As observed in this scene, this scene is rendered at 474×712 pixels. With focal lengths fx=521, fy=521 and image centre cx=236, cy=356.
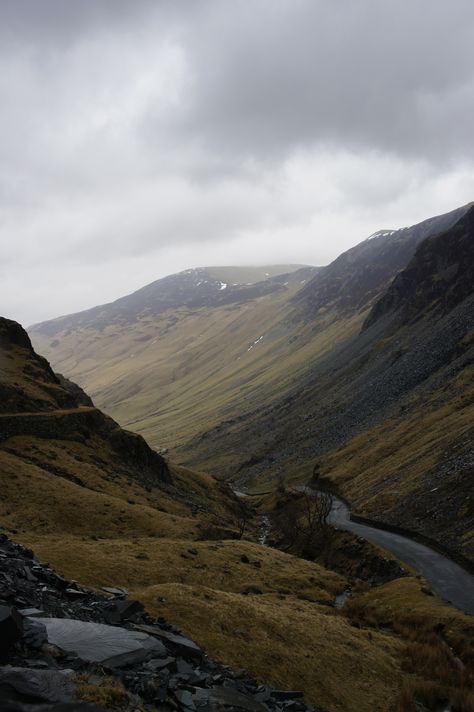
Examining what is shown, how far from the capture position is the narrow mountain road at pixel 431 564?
138ft

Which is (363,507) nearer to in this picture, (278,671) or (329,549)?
(329,549)

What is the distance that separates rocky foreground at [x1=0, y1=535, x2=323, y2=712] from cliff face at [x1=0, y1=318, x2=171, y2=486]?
44.5 metres

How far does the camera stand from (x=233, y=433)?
19112 cm

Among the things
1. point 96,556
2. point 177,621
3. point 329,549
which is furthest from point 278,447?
point 177,621

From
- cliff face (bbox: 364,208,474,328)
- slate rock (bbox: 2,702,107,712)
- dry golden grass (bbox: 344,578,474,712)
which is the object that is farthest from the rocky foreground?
cliff face (bbox: 364,208,474,328)

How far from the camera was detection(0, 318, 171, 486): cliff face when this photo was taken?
66.9m

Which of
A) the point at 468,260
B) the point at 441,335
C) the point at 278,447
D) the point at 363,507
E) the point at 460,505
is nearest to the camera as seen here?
the point at 460,505

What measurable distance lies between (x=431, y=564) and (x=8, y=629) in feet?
152

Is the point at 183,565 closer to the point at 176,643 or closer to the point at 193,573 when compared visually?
the point at 193,573

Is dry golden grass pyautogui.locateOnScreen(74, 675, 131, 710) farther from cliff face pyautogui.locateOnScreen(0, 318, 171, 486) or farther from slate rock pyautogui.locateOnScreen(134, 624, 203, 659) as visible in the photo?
cliff face pyautogui.locateOnScreen(0, 318, 171, 486)

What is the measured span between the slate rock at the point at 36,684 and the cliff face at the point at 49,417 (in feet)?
175

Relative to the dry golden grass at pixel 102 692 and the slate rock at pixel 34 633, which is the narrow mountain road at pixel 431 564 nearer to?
the dry golden grass at pixel 102 692

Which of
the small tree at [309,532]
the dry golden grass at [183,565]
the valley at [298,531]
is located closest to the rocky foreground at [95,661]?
the valley at [298,531]

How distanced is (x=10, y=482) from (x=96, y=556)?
→ 754 inches
